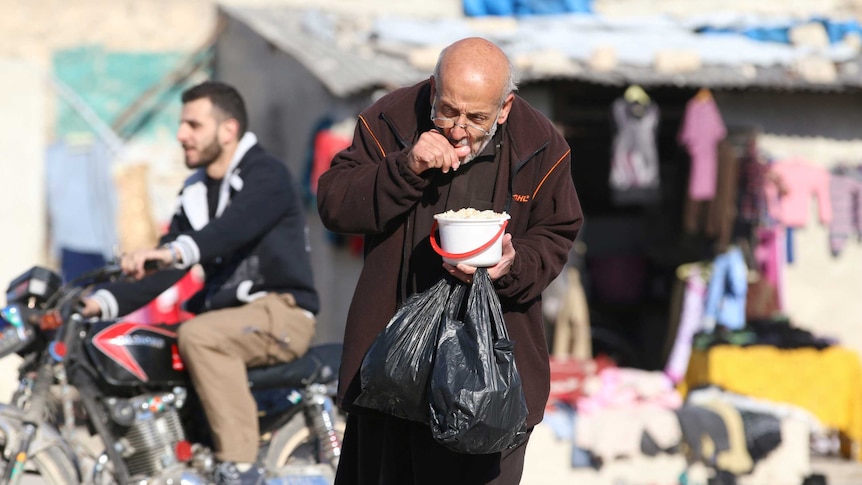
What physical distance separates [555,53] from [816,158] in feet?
9.66

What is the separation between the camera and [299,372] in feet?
18.3

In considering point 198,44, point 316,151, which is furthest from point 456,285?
point 198,44

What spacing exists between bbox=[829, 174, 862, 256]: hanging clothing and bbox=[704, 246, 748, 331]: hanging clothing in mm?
1051

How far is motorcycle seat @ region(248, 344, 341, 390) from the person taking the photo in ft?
18.1

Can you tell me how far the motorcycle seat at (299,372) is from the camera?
5531mm

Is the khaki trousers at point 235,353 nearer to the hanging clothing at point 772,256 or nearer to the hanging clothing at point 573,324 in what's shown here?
the hanging clothing at point 573,324

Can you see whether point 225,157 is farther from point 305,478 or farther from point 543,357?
point 543,357

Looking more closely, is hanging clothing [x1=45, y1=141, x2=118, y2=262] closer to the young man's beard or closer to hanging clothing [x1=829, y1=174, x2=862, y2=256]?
the young man's beard

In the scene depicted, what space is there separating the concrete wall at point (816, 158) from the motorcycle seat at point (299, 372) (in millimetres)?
6456

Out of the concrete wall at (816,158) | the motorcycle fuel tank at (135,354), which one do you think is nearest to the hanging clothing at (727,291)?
the concrete wall at (816,158)

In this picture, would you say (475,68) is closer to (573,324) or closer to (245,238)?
(245,238)

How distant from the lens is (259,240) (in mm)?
5438

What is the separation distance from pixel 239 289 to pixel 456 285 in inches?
84.1

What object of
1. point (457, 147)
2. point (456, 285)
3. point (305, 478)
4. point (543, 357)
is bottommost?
point (305, 478)
